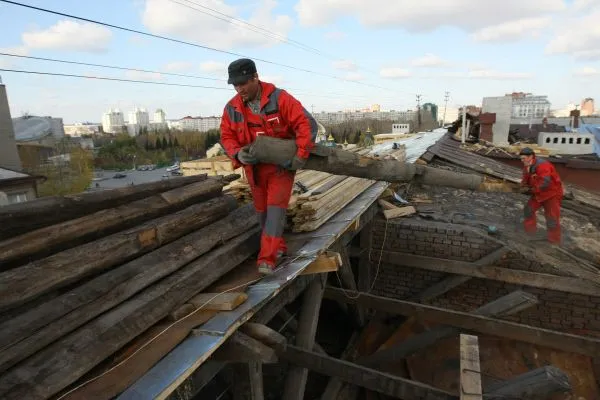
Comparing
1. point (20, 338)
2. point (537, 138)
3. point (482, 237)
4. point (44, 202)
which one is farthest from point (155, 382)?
point (537, 138)

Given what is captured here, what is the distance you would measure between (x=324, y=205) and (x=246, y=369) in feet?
6.85

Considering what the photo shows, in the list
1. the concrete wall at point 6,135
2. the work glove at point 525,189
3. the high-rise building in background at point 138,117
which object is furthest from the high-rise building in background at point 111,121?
the work glove at point 525,189

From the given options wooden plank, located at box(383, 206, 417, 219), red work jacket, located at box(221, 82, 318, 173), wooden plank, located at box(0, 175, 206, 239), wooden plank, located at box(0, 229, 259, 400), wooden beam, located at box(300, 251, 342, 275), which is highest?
red work jacket, located at box(221, 82, 318, 173)

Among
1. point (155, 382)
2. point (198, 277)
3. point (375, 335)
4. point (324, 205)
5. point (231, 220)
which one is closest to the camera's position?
point (155, 382)

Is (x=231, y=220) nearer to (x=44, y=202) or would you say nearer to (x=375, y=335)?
(x=44, y=202)

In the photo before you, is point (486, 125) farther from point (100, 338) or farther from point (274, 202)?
point (100, 338)

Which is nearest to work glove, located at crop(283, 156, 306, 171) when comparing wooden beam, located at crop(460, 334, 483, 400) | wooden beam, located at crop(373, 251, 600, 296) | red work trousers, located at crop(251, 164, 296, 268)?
red work trousers, located at crop(251, 164, 296, 268)

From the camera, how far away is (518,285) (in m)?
5.46

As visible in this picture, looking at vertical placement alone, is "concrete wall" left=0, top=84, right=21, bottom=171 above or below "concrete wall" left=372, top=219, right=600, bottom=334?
above

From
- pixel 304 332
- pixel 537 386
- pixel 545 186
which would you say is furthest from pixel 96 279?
pixel 545 186

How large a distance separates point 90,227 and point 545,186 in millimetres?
6476

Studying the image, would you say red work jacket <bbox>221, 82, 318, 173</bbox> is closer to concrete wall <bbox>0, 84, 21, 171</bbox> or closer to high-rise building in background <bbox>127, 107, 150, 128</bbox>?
concrete wall <bbox>0, 84, 21, 171</bbox>

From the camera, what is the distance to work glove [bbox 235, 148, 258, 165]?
115 inches

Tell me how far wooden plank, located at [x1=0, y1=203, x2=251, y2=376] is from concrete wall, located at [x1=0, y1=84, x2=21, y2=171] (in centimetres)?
2573
